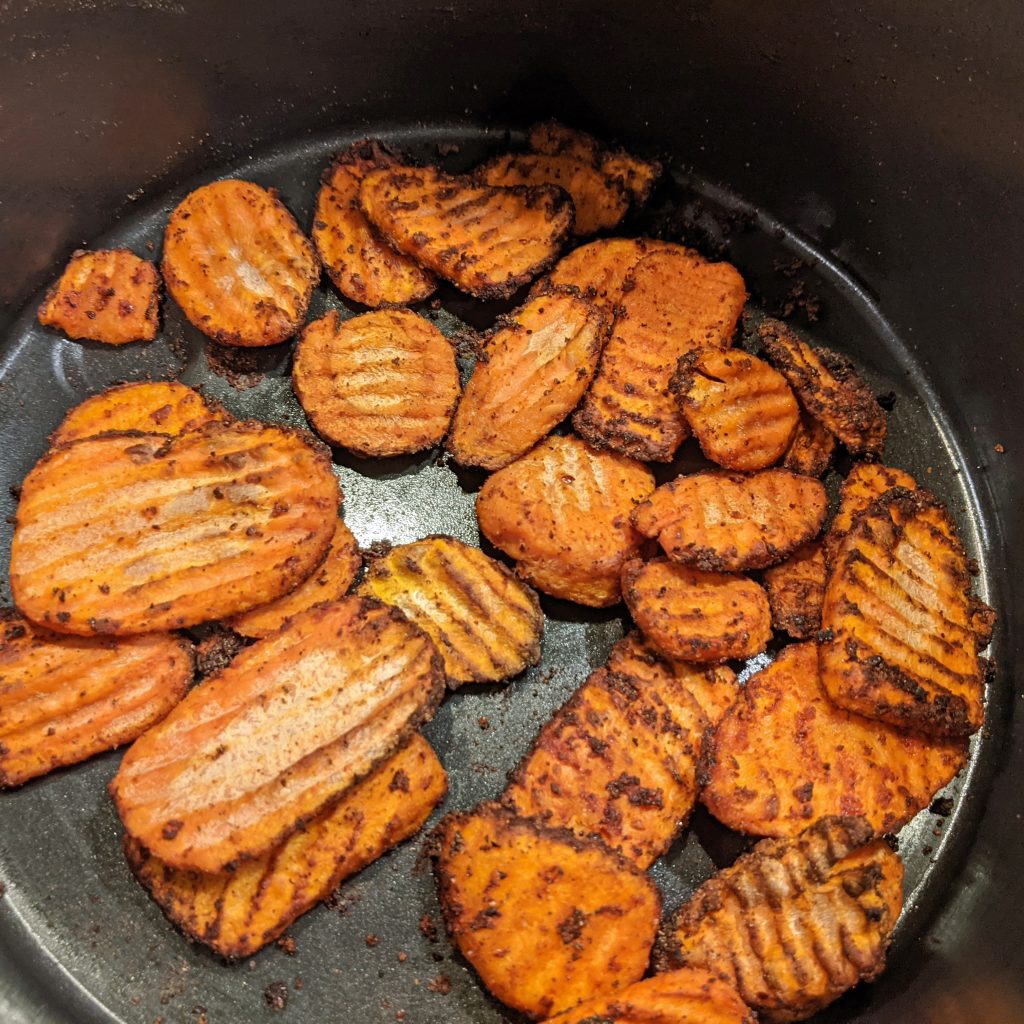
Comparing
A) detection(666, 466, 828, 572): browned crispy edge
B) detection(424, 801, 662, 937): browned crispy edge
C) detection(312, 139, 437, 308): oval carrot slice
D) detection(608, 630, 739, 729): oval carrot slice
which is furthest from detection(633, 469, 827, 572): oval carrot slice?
detection(312, 139, 437, 308): oval carrot slice

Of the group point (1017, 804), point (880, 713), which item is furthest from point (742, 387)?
point (1017, 804)

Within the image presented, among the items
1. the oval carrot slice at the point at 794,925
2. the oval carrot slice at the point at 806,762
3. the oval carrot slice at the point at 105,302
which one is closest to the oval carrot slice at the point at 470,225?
→ the oval carrot slice at the point at 105,302

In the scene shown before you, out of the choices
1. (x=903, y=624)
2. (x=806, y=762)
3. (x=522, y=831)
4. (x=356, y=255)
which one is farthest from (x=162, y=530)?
(x=903, y=624)

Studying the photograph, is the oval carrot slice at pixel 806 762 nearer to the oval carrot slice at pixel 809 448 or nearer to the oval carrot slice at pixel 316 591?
the oval carrot slice at pixel 809 448

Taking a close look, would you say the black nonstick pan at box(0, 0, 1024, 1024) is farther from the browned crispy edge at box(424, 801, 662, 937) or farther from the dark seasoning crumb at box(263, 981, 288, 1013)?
the browned crispy edge at box(424, 801, 662, 937)

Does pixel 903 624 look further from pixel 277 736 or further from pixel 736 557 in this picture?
pixel 277 736

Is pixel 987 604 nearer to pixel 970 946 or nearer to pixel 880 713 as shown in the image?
pixel 880 713
